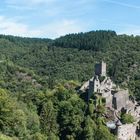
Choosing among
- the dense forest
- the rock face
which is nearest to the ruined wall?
the rock face

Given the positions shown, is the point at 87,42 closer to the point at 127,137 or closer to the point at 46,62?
the point at 46,62

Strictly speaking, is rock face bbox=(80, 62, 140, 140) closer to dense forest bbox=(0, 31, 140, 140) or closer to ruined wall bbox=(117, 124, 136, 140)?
ruined wall bbox=(117, 124, 136, 140)

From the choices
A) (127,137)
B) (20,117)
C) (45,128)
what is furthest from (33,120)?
(127,137)

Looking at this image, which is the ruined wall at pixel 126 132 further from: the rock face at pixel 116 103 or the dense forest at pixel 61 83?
the dense forest at pixel 61 83

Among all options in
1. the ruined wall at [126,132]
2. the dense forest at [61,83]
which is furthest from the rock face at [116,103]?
the dense forest at [61,83]

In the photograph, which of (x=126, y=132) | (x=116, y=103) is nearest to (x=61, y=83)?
(x=116, y=103)

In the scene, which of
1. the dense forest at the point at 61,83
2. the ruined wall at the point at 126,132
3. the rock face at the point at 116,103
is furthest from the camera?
the rock face at the point at 116,103

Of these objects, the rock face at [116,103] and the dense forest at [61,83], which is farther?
the rock face at [116,103]
